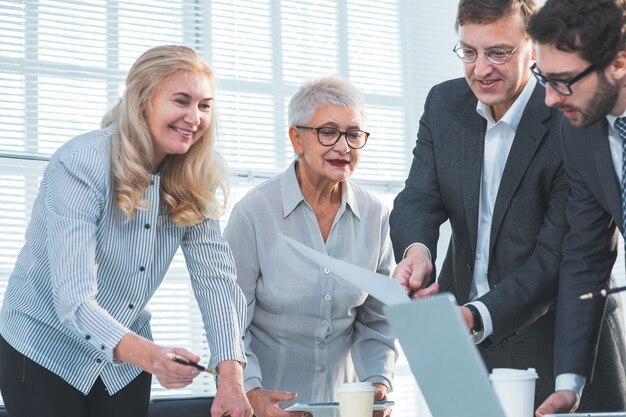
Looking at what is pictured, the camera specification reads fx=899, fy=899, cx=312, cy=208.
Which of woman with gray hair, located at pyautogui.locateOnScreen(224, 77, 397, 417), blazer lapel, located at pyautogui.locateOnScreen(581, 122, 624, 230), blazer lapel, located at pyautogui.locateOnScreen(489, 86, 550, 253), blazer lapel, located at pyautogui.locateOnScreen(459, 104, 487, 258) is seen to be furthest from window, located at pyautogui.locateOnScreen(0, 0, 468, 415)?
blazer lapel, located at pyautogui.locateOnScreen(581, 122, 624, 230)

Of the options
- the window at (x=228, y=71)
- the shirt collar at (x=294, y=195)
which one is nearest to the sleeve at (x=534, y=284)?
the shirt collar at (x=294, y=195)

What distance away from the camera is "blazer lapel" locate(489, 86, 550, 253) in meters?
2.21

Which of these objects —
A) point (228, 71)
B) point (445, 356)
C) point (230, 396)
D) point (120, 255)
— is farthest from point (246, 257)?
point (228, 71)

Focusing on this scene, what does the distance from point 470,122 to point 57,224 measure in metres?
1.08

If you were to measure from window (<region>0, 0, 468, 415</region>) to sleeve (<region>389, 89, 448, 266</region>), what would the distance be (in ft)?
6.23

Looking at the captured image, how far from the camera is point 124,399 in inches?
89.0

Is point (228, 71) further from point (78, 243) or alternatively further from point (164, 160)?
point (78, 243)

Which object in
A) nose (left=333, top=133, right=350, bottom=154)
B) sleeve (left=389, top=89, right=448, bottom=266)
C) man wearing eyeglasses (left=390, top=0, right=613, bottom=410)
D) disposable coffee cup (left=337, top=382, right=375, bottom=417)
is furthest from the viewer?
nose (left=333, top=133, right=350, bottom=154)

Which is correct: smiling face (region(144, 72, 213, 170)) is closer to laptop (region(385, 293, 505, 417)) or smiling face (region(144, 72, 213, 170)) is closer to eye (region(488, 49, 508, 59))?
eye (region(488, 49, 508, 59))

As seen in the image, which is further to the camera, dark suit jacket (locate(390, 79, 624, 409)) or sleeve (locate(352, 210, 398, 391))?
sleeve (locate(352, 210, 398, 391))

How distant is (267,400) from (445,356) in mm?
1076

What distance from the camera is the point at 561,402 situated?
5.80ft

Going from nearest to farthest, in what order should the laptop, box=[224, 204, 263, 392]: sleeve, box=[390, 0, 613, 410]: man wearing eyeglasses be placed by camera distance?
1. the laptop
2. box=[390, 0, 613, 410]: man wearing eyeglasses
3. box=[224, 204, 263, 392]: sleeve

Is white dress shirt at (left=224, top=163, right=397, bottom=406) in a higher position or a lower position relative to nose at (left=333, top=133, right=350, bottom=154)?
lower
